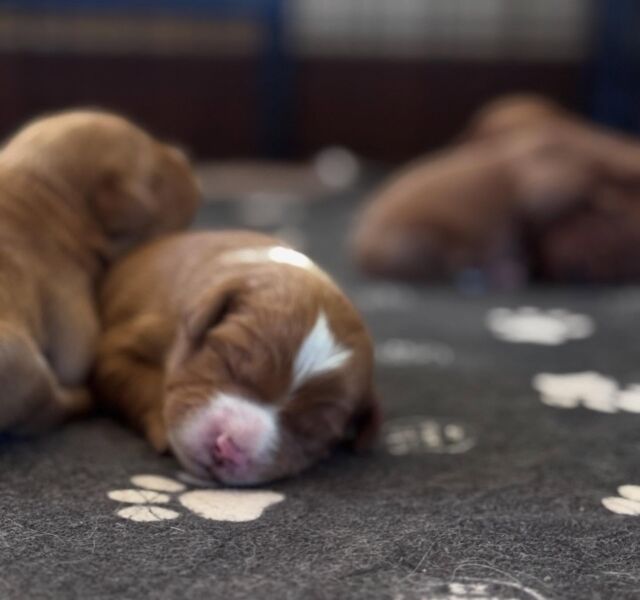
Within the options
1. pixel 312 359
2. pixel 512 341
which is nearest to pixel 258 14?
pixel 512 341

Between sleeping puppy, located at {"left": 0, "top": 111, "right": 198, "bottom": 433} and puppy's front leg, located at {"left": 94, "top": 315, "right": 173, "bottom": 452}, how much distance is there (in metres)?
0.04

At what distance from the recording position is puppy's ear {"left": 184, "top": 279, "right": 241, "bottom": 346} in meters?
1.60

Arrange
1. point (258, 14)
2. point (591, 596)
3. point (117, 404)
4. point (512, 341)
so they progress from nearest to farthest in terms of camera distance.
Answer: point (591, 596), point (117, 404), point (512, 341), point (258, 14)

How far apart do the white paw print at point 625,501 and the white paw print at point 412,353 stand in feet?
2.47

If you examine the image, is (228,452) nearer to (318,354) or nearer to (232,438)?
(232,438)

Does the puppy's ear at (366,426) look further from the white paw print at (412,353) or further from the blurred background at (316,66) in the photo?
the blurred background at (316,66)

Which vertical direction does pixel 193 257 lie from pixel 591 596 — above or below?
above

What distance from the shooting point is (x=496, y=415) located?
1.97m

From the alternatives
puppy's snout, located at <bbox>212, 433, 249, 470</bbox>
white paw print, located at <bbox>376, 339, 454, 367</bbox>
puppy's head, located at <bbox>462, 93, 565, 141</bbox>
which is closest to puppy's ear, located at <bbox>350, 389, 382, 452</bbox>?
puppy's snout, located at <bbox>212, 433, 249, 470</bbox>

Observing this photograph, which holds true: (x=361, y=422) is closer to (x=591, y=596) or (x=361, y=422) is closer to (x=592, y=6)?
(x=591, y=596)

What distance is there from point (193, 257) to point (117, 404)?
0.27 m

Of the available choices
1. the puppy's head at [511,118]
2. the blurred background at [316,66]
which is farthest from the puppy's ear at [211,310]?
the blurred background at [316,66]

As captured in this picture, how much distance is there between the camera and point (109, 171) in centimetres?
200

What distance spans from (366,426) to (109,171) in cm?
68
